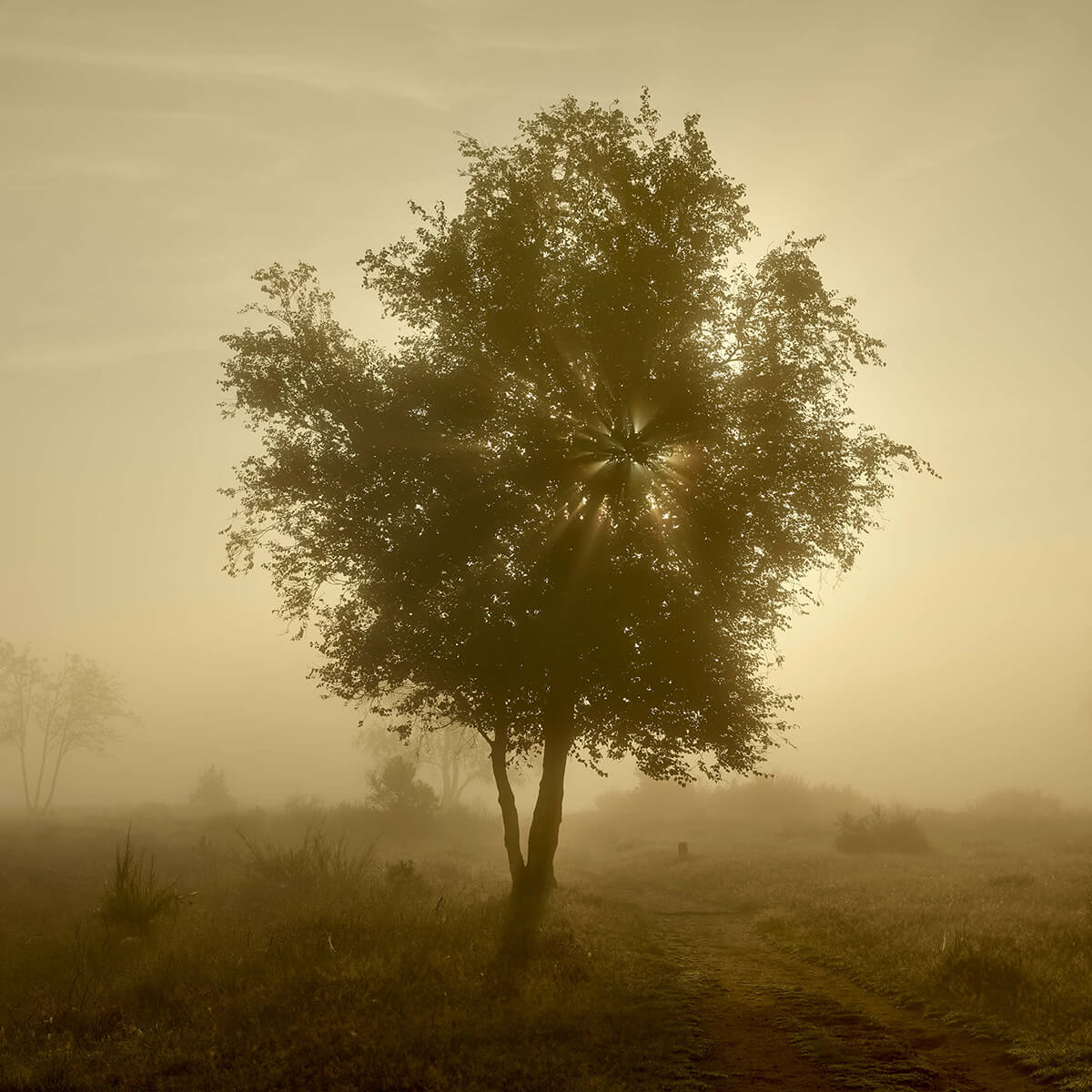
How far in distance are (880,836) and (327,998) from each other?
1445 inches

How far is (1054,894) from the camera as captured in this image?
21.6 meters

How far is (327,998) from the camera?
424 inches

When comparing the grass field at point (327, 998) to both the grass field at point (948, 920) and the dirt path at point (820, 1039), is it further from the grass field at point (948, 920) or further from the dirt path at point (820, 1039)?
the grass field at point (948, 920)

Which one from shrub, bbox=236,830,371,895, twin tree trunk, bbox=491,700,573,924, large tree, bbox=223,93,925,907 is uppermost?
large tree, bbox=223,93,925,907

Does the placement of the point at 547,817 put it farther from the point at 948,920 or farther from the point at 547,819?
the point at 948,920

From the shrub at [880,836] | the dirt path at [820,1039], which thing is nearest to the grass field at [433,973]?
the dirt path at [820,1039]

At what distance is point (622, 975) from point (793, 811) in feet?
171

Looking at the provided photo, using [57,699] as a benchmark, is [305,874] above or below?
below

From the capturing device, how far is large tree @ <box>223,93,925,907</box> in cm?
1911

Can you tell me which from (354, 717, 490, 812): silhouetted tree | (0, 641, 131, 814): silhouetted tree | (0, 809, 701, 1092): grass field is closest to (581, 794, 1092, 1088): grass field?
(0, 809, 701, 1092): grass field

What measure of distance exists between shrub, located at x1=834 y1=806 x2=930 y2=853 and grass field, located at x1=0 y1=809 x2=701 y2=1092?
80.7ft

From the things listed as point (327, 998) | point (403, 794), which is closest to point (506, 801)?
point (327, 998)

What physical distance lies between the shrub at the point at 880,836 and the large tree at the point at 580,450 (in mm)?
23774

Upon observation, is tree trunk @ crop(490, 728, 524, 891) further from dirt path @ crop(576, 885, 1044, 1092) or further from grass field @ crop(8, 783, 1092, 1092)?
dirt path @ crop(576, 885, 1044, 1092)
